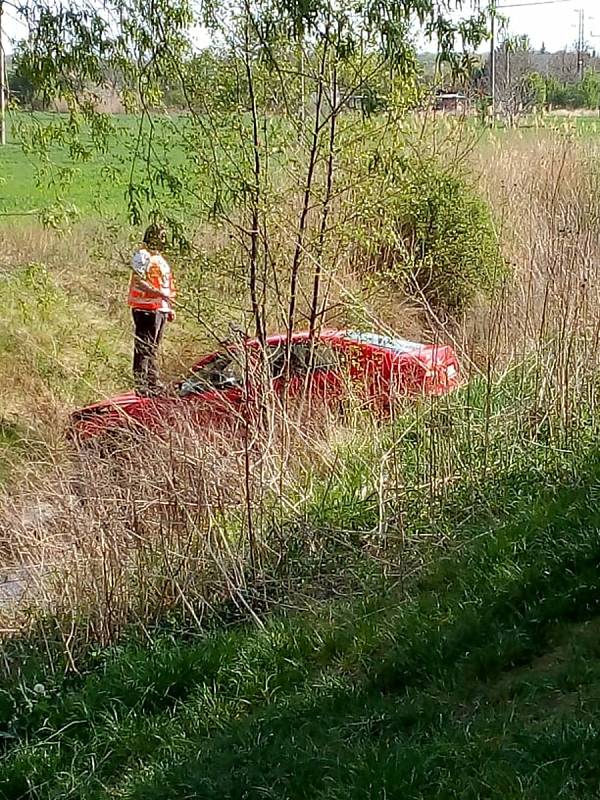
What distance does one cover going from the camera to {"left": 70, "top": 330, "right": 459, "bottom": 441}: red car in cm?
804

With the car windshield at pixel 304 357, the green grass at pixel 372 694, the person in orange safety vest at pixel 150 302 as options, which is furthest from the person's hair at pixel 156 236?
the green grass at pixel 372 694

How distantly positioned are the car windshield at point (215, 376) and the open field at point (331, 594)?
2.29 ft

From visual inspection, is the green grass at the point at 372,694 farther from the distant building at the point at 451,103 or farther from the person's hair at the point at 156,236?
the distant building at the point at 451,103

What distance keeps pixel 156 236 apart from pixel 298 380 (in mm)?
1834

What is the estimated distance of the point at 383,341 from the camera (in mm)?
9656

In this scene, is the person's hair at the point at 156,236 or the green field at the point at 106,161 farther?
the person's hair at the point at 156,236

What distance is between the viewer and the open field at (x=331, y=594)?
4.05m

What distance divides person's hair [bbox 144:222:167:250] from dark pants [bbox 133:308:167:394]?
2.46 m

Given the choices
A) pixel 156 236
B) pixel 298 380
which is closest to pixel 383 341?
pixel 298 380

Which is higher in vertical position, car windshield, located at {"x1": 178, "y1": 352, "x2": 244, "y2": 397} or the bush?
the bush

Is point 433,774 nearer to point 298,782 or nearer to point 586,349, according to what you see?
point 298,782

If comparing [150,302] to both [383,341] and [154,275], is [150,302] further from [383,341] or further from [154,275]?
[383,341]

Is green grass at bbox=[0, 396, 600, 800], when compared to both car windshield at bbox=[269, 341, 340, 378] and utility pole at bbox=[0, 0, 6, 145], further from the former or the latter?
utility pole at bbox=[0, 0, 6, 145]

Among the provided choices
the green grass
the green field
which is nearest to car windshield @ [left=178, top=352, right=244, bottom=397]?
the green field
